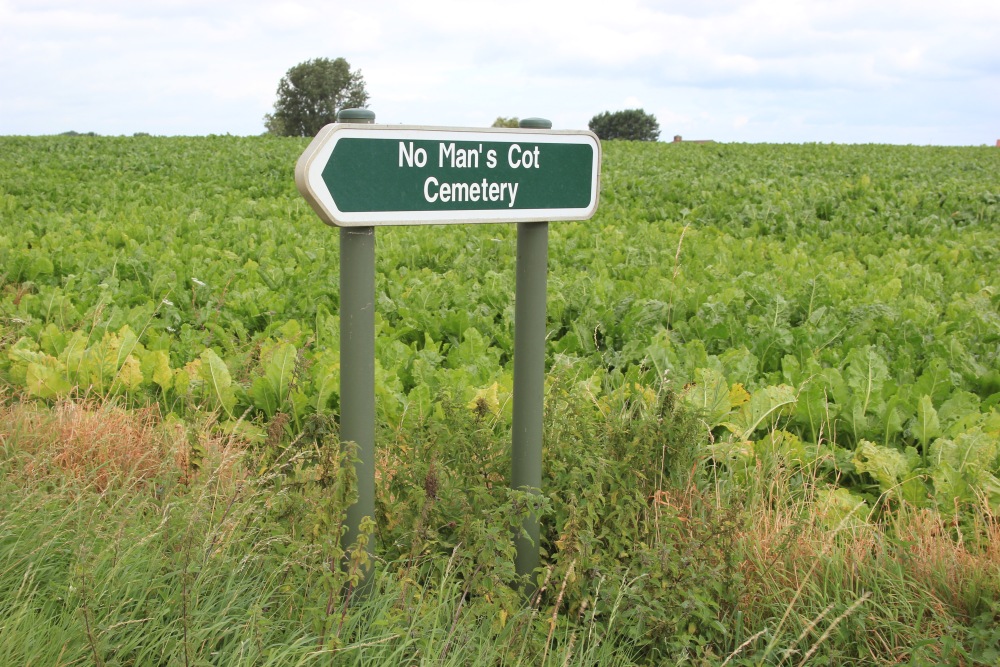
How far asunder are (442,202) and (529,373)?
74 centimetres

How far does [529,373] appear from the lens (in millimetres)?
3035

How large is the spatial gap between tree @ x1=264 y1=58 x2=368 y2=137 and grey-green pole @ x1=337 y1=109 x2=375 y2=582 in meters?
68.7

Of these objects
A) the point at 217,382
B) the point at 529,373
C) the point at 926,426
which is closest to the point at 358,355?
the point at 529,373

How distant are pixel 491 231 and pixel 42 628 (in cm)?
876

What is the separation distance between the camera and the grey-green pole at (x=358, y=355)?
258 centimetres

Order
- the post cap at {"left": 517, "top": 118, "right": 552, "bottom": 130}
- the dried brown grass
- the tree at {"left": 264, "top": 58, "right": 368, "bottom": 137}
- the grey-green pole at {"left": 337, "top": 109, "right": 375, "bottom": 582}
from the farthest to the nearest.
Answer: the tree at {"left": 264, "top": 58, "right": 368, "bottom": 137}
the dried brown grass
the post cap at {"left": 517, "top": 118, "right": 552, "bottom": 130}
the grey-green pole at {"left": 337, "top": 109, "right": 375, "bottom": 582}

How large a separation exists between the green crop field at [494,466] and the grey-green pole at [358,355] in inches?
4.0

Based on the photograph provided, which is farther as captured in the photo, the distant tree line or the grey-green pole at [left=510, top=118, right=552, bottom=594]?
the distant tree line

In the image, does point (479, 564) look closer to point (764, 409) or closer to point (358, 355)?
point (358, 355)

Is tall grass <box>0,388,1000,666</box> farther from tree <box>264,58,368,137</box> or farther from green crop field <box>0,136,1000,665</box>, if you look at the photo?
tree <box>264,58,368,137</box>

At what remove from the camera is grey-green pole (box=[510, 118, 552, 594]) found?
118 inches

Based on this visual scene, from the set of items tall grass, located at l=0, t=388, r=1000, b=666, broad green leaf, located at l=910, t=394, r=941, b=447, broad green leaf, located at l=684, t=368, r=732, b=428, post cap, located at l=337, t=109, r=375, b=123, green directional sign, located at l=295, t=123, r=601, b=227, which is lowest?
tall grass, located at l=0, t=388, r=1000, b=666

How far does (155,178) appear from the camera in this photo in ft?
59.0

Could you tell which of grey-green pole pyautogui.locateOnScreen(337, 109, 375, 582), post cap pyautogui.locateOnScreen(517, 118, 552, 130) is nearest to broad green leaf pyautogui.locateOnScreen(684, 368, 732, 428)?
post cap pyautogui.locateOnScreen(517, 118, 552, 130)
